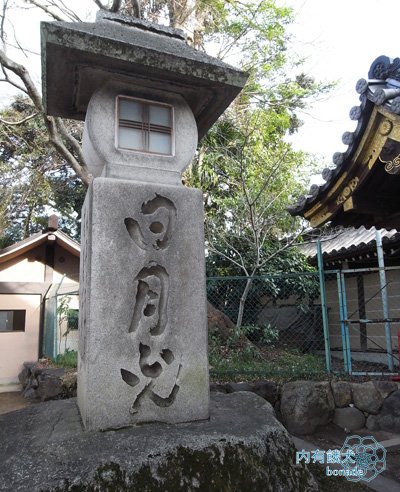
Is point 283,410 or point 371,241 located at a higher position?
point 371,241

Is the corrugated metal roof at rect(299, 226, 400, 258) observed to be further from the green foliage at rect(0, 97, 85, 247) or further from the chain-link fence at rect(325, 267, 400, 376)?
the green foliage at rect(0, 97, 85, 247)

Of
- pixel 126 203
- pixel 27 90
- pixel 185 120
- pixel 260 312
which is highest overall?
pixel 27 90

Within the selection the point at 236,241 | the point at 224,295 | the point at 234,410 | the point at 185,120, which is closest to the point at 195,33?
the point at 236,241

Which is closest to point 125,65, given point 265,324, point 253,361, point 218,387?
point 218,387

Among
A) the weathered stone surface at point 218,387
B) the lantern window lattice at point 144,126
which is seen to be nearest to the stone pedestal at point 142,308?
the lantern window lattice at point 144,126

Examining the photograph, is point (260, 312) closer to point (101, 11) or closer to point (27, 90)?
point (27, 90)

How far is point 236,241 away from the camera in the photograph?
991 centimetres

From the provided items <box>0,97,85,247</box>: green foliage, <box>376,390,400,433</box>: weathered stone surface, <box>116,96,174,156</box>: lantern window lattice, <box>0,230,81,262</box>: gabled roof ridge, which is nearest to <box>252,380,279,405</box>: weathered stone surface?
<box>376,390,400,433</box>: weathered stone surface

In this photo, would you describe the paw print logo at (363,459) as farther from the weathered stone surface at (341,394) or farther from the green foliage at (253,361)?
the green foliage at (253,361)

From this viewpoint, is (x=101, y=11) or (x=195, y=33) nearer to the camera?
(x=101, y=11)

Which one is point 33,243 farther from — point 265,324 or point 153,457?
point 153,457

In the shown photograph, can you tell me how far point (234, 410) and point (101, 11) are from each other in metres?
3.61

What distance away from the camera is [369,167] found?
3582mm

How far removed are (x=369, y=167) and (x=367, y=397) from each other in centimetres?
375
